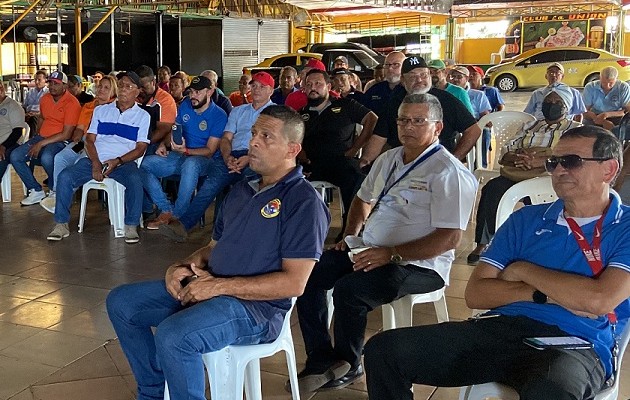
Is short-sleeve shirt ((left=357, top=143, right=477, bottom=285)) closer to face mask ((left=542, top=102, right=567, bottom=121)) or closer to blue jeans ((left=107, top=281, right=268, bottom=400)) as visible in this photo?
blue jeans ((left=107, top=281, right=268, bottom=400))

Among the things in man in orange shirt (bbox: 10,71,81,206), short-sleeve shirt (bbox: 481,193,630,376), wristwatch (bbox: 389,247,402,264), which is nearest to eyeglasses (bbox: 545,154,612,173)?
short-sleeve shirt (bbox: 481,193,630,376)

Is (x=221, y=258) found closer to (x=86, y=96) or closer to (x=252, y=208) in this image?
(x=252, y=208)

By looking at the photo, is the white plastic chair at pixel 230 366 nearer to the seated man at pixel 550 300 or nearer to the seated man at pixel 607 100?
the seated man at pixel 550 300

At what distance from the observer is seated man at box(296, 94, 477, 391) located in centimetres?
308

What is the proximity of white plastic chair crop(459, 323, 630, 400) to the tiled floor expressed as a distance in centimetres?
72

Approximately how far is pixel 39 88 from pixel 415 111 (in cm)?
804

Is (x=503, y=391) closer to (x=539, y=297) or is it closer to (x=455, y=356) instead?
(x=455, y=356)

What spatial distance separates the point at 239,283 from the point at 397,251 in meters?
0.89

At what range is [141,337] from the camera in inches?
106

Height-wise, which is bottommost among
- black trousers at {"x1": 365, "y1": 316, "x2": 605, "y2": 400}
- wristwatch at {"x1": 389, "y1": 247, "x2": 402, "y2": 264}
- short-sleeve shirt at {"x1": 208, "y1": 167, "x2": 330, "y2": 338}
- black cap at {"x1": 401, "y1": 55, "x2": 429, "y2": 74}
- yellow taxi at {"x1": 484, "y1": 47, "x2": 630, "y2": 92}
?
black trousers at {"x1": 365, "y1": 316, "x2": 605, "y2": 400}

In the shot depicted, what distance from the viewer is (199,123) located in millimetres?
6277

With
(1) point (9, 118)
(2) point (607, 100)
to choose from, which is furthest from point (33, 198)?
(2) point (607, 100)

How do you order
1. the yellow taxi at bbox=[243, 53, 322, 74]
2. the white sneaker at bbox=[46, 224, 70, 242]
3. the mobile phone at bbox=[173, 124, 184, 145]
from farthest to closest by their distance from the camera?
the yellow taxi at bbox=[243, 53, 322, 74]
the mobile phone at bbox=[173, 124, 184, 145]
the white sneaker at bbox=[46, 224, 70, 242]

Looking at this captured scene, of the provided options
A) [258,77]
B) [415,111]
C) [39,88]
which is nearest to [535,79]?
[39,88]
